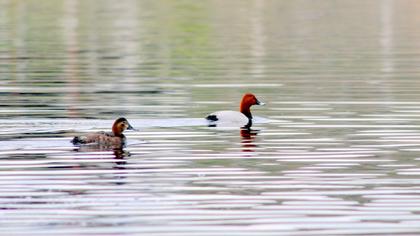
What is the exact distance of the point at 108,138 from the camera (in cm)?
2467

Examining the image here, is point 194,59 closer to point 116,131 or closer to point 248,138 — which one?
point 248,138

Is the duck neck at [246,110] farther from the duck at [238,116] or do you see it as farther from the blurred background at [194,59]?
the blurred background at [194,59]

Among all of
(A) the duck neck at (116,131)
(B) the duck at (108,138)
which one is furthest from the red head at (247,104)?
(A) the duck neck at (116,131)

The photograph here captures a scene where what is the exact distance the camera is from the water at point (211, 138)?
56.6 ft

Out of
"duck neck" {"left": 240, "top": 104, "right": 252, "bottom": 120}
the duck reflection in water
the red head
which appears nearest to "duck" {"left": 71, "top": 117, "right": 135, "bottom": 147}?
the duck reflection in water

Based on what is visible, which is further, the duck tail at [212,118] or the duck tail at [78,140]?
the duck tail at [212,118]

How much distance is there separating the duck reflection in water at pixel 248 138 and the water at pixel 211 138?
0.06 m

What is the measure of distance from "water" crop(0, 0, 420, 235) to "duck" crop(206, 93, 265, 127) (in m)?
0.34

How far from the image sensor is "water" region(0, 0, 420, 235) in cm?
1725

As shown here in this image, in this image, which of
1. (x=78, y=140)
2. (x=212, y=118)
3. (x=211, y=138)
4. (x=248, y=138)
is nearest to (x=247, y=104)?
(x=212, y=118)

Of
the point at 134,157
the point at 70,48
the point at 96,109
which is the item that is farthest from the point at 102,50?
the point at 134,157

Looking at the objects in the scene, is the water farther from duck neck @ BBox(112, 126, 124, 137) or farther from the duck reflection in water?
duck neck @ BBox(112, 126, 124, 137)

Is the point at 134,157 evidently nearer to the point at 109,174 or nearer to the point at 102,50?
the point at 109,174

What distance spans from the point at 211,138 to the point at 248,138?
74cm
